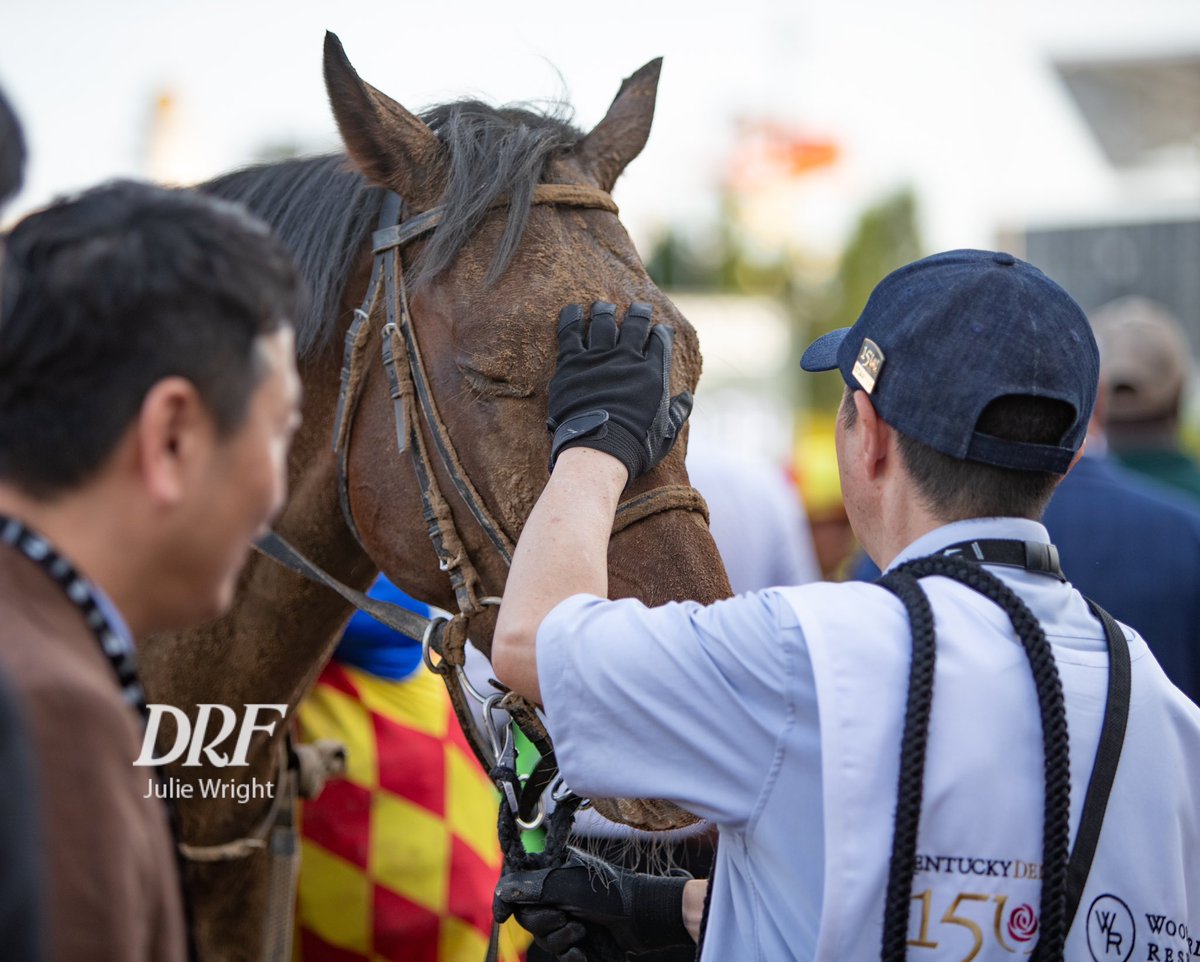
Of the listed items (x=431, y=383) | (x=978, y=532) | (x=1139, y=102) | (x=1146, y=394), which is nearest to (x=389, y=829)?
(x=431, y=383)

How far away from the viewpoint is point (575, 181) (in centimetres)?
247

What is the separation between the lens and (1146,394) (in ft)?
17.5

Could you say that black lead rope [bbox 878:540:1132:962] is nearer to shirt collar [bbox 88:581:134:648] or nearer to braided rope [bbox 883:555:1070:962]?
braided rope [bbox 883:555:1070:962]

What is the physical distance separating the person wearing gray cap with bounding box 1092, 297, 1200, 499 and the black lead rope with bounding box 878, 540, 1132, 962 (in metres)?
4.05

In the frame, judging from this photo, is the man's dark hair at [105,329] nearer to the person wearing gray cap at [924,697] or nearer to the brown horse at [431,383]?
the person wearing gray cap at [924,697]

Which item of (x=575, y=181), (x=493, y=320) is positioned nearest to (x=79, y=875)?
(x=493, y=320)

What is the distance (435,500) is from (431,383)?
23cm

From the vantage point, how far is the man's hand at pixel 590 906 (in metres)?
2.11

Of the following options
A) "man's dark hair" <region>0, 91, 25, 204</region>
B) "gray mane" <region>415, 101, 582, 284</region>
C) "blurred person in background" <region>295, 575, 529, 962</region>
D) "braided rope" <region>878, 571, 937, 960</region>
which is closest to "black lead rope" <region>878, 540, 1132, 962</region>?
"braided rope" <region>878, 571, 937, 960</region>

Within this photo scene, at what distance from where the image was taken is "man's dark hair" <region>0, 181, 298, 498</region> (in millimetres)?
1143

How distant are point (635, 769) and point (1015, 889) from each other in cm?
50

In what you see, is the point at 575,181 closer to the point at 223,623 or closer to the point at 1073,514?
the point at 223,623

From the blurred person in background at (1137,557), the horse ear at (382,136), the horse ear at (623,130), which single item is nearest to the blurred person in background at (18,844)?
the horse ear at (382,136)

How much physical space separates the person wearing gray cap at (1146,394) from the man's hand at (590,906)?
159 inches
